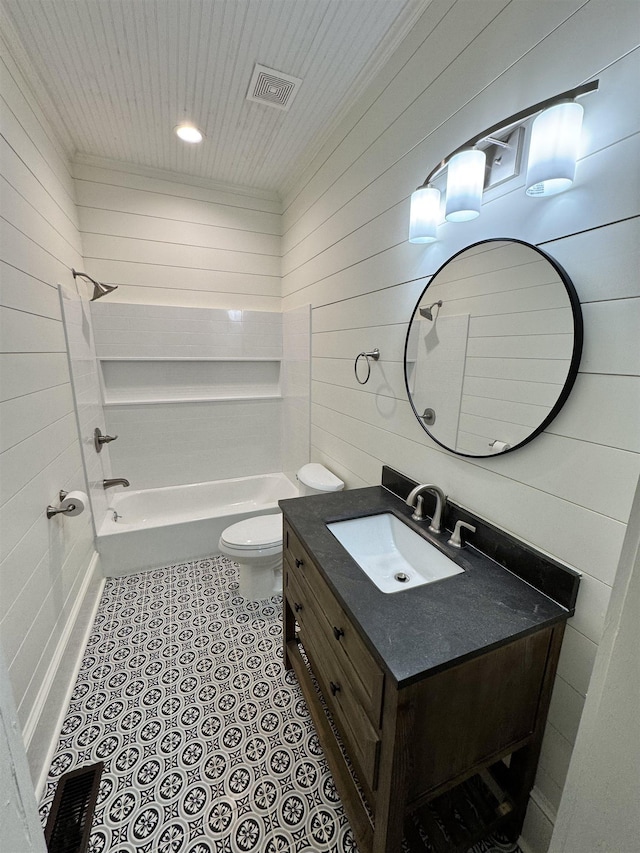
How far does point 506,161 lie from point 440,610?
4.34 feet

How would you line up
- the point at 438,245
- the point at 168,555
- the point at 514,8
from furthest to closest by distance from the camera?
the point at 168,555
the point at 438,245
the point at 514,8

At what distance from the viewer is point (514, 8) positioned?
0.97 m

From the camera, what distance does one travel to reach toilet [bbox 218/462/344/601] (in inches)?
79.1

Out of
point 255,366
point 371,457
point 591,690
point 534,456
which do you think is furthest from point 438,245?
point 255,366

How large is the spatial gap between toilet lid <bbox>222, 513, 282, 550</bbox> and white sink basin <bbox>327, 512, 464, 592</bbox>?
0.79m

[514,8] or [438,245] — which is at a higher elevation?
[514,8]

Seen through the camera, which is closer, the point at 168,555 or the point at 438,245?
the point at 438,245

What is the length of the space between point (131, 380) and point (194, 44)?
206 centimetres

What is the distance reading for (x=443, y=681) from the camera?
0.81 metres

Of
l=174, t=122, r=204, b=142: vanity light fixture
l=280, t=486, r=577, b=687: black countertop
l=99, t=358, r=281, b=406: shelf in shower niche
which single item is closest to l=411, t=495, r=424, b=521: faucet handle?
l=280, t=486, r=577, b=687: black countertop

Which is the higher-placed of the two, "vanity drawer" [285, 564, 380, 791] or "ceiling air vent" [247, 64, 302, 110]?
"ceiling air vent" [247, 64, 302, 110]

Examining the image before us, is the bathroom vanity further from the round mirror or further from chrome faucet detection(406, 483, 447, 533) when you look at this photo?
the round mirror

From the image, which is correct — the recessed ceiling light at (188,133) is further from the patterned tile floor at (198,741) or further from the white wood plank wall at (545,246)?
the patterned tile floor at (198,741)

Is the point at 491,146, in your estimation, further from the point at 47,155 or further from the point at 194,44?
the point at 47,155
